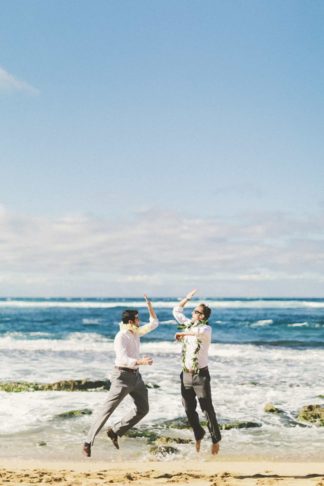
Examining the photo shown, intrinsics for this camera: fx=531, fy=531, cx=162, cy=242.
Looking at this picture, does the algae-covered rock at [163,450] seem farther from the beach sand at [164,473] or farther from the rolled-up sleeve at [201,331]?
the rolled-up sleeve at [201,331]

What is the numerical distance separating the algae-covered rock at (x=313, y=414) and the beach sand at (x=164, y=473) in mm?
2864

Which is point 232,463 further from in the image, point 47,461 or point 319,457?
point 47,461

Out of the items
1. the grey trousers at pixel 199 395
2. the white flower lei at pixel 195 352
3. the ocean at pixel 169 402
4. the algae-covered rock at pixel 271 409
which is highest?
the white flower lei at pixel 195 352

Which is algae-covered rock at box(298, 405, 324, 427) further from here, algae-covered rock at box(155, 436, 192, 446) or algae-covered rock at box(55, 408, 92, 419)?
algae-covered rock at box(55, 408, 92, 419)

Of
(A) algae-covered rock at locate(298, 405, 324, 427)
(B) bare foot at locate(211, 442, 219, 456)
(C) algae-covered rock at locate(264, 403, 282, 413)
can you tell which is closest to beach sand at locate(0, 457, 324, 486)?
(B) bare foot at locate(211, 442, 219, 456)

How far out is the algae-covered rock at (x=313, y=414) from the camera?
10.3 m

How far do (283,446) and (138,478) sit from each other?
3026 mm

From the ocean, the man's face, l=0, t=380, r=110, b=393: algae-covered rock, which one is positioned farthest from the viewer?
l=0, t=380, r=110, b=393: algae-covered rock

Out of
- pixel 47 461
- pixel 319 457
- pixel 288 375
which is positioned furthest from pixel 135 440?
pixel 288 375

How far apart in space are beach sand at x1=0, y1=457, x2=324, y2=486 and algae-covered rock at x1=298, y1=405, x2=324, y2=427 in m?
2.86

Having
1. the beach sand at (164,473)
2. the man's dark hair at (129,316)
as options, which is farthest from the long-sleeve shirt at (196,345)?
the beach sand at (164,473)

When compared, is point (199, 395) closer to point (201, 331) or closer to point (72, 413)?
point (201, 331)

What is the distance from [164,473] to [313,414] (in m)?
4.72

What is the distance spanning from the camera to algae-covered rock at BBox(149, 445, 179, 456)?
811 cm
